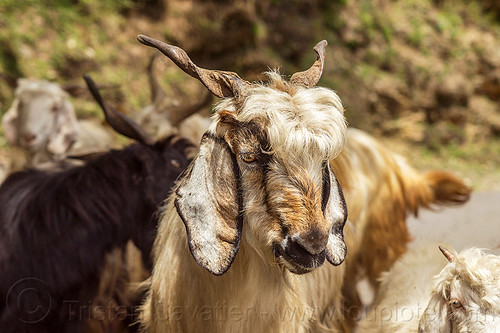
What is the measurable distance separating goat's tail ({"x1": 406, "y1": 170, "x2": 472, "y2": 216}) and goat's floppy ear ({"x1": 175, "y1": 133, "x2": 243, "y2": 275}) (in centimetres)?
255

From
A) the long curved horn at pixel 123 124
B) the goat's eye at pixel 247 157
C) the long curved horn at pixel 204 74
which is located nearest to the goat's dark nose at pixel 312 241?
the goat's eye at pixel 247 157

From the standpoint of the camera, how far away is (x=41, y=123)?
5801mm

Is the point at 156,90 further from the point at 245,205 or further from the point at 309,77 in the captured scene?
the point at 245,205

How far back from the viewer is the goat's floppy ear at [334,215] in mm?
2393

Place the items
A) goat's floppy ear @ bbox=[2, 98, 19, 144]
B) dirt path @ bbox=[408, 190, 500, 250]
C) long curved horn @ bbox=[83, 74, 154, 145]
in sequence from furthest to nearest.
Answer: goat's floppy ear @ bbox=[2, 98, 19, 144]
dirt path @ bbox=[408, 190, 500, 250]
long curved horn @ bbox=[83, 74, 154, 145]

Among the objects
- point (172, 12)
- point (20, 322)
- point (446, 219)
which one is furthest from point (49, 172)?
point (172, 12)

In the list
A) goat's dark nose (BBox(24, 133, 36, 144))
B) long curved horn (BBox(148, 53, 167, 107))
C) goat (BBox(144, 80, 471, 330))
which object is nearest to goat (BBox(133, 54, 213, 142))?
long curved horn (BBox(148, 53, 167, 107))

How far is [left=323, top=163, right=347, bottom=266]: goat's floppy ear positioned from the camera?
2393 millimetres

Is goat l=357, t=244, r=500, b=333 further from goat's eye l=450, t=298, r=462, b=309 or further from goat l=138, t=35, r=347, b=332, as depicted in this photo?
goat l=138, t=35, r=347, b=332

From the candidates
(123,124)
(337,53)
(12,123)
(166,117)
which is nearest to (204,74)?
(123,124)

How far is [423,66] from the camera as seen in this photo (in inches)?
442

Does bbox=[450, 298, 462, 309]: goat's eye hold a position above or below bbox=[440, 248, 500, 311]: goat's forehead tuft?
below

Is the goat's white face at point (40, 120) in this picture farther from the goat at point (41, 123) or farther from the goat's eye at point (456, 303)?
the goat's eye at point (456, 303)

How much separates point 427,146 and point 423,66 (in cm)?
176
